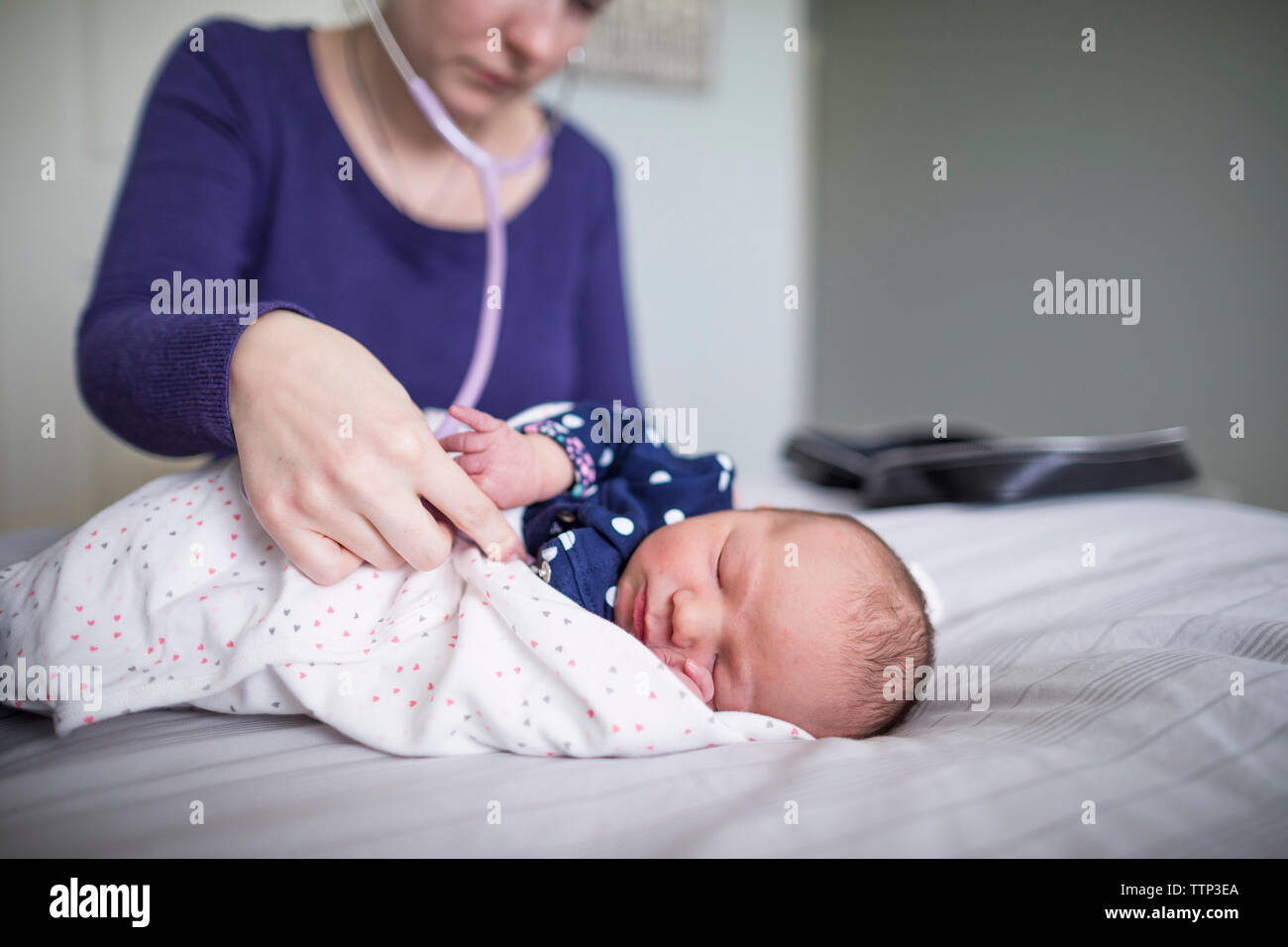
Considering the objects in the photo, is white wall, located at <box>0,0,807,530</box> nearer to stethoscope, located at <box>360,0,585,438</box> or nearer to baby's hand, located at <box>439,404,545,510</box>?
stethoscope, located at <box>360,0,585,438</box>

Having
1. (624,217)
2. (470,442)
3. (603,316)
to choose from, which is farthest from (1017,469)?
(624,217)

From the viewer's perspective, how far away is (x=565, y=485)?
782 millimetres

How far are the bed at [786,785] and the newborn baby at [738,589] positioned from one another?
0.08 m

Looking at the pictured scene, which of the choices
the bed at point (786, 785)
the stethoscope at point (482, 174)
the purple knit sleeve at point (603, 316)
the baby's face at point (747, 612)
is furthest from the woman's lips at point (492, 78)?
the bed at point (786, 785)

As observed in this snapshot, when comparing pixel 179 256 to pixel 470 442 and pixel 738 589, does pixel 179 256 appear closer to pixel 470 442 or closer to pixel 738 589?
pixel 470 442

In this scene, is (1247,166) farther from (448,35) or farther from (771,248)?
(448,35)

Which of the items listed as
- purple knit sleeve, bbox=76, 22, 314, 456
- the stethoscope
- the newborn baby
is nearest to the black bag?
the newborn baby

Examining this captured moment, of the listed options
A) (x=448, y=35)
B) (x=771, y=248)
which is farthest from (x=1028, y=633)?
(x=771, y=248)

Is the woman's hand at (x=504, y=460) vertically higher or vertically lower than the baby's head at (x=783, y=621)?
higher

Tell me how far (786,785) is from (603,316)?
37.4 inches

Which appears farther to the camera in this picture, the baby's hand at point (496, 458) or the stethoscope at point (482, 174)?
the stethoscope at point (482, 174)

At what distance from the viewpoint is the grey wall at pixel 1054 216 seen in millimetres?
1920

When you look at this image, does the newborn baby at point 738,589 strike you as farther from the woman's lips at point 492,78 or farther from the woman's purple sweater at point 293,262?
the woman's lips at point 492,78

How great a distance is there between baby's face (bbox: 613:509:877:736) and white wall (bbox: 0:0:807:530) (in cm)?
82
